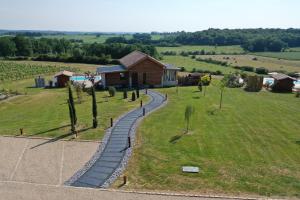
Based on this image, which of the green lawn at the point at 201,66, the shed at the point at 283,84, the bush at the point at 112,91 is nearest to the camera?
the bush at the point at 112,91

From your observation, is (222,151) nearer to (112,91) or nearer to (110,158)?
(110,158)

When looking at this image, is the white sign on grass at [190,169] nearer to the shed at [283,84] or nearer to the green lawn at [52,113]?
the green lawn at [52,113]

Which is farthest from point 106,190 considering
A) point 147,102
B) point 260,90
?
point 260,90

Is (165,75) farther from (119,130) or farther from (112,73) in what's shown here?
(119,130)

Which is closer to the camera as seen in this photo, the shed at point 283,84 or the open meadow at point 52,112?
the open meadow at point 52,112

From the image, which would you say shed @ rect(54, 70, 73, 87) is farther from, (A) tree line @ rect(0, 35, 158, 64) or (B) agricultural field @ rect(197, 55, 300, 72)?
(B) agricultural field @ rect(197, 55, 300, 72)

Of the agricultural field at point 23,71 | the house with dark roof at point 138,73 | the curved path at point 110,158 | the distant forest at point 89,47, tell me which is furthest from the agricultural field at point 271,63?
the curved path at point 110,158

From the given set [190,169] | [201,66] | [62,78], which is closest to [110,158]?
[190,169]
